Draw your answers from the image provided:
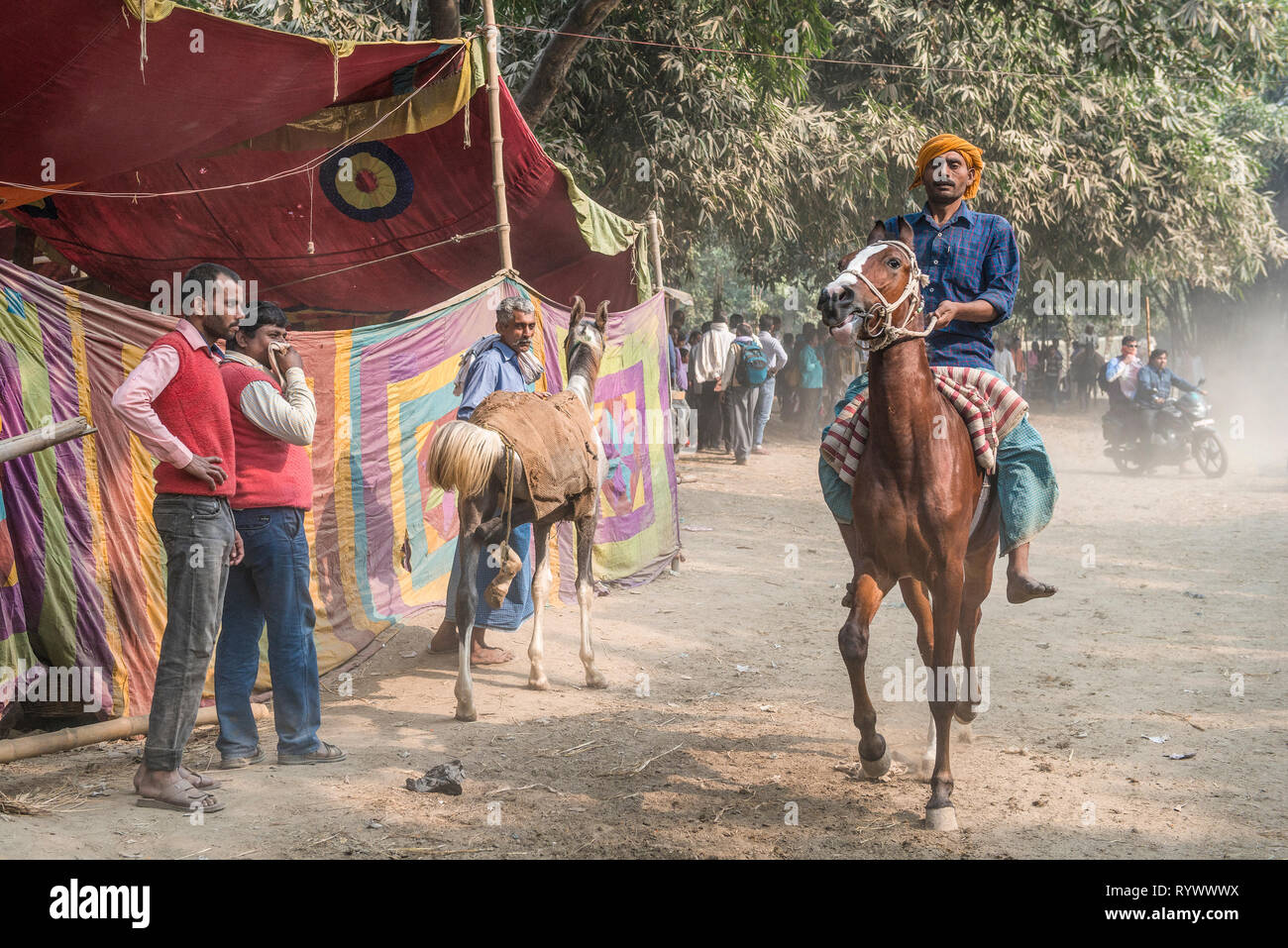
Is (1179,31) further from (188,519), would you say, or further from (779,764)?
(188,519)

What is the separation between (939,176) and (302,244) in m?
6.71

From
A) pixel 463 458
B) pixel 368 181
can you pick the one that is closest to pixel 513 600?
pixel 463 458

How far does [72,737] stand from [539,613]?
2.76 metres

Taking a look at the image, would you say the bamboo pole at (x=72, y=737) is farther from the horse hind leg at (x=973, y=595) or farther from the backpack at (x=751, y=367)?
the backpack at (x=751, y=367)

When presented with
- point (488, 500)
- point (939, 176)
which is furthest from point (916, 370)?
point (488, 500)

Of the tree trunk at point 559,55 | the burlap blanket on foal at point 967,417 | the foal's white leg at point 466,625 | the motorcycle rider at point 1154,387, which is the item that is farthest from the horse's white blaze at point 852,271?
the motorcycle rider at point 1154,387

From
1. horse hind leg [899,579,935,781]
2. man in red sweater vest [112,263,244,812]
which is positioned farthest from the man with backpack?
man in red sweater vest [112,263,244,812]

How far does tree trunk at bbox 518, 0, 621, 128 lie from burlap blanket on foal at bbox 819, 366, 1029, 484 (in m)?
6.80

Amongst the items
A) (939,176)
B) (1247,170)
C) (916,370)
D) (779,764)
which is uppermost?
(1247,170)

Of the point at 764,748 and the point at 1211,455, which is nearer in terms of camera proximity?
the point at 764,748

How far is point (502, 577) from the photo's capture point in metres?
6.11

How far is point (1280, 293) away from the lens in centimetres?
3247

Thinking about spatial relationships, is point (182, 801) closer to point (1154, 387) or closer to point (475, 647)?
point (475, 647)

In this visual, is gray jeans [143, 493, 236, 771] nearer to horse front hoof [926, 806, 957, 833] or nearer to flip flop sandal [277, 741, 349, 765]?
flip flop sandal [277, 741, 349, 765]
